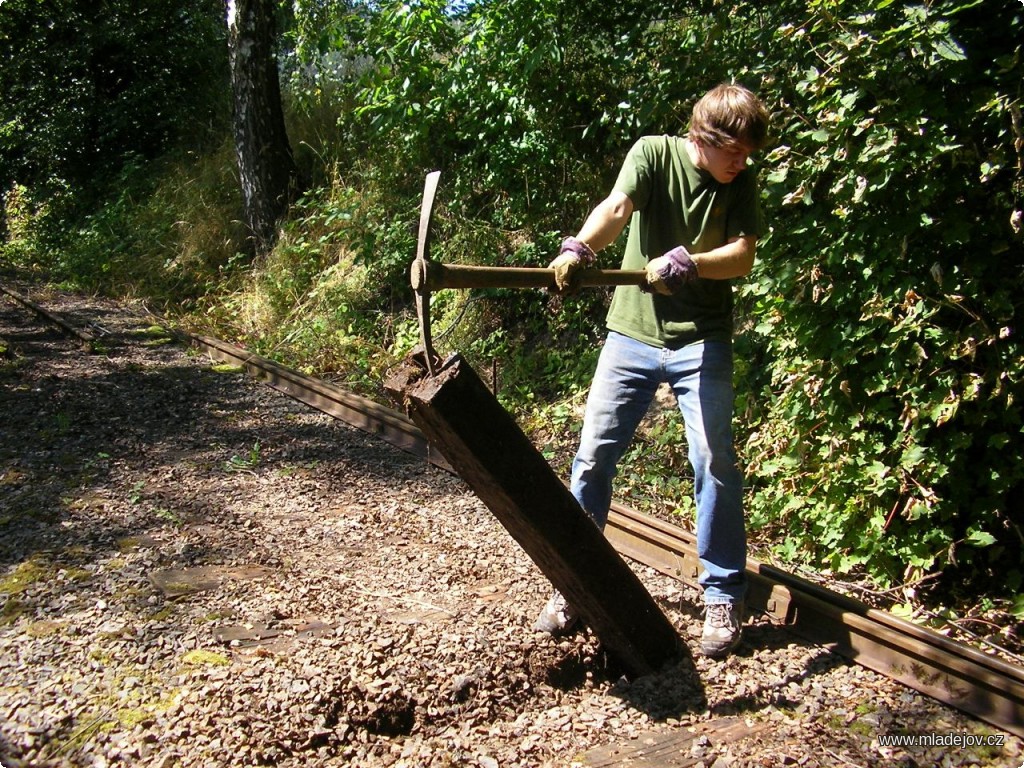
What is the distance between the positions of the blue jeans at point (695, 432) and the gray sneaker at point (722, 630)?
0.04 m

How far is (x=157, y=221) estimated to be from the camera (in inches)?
605

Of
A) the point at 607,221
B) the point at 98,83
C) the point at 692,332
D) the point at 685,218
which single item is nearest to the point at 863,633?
the point at 692,332

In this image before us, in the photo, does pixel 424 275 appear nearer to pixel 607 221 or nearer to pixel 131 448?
pixel 607 221

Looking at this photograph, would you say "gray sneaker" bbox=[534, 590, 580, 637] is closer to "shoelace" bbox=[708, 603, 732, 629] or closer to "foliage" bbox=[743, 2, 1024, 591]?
"shoelace" bbox=[708, 603, 732, 629]

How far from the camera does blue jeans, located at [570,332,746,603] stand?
3506 millimetres

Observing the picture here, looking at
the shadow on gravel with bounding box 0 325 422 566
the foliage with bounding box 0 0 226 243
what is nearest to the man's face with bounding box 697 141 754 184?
the shadow on gravel with bounding box 0 325 422 566

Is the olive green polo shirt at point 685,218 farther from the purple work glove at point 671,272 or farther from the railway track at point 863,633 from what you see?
the railway track at point 863,633

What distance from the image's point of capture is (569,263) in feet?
10.1

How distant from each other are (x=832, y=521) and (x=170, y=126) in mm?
17971

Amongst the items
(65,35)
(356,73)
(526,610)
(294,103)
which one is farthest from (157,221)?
(526,610)

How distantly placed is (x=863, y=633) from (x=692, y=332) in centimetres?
138

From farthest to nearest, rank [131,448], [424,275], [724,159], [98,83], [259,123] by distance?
[98,83], [259,123], [131,448], [724,159], [424,275]

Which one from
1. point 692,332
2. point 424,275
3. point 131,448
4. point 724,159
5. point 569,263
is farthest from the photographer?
point 131,448

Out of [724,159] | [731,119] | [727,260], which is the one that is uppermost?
[731,119]
